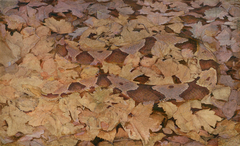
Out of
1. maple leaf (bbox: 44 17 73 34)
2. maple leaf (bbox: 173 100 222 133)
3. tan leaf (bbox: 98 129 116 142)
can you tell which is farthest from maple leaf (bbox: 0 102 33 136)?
maple leaf (bbox: 173 100 222 133)

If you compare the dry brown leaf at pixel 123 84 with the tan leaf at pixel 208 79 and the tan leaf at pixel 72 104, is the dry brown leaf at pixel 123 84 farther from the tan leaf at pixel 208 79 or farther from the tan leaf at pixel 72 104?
the tan leaf at pixel 208 79

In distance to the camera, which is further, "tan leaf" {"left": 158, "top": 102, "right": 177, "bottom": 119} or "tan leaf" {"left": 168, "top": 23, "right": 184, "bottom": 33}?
"tan leaf" {"left": 168, "top": 23, "right": 184, "bottom": 33}

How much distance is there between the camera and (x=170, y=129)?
201 cm

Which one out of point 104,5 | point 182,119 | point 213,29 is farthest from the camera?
point 104,5

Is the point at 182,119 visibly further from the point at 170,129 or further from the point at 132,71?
the point at 132,71

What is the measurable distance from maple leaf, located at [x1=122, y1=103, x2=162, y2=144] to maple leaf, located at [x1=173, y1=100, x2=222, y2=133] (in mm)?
219

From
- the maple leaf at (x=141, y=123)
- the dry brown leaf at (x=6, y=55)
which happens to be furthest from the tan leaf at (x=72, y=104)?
the dry brown leaf at (x=6, y=55)

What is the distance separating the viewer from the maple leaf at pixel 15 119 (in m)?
2.06

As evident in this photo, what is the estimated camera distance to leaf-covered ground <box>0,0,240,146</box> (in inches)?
78.0

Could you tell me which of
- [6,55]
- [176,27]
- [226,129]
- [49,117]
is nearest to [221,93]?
[226,129]

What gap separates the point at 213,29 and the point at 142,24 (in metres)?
0.76

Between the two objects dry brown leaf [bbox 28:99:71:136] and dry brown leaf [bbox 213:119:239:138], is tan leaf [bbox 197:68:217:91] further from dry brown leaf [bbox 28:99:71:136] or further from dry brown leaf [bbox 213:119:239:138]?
dry brown leaf [bbox 28:99:71:136]

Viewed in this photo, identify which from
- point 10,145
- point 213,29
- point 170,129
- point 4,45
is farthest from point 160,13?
point 10,145

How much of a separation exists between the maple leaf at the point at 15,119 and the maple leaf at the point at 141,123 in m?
1.03
